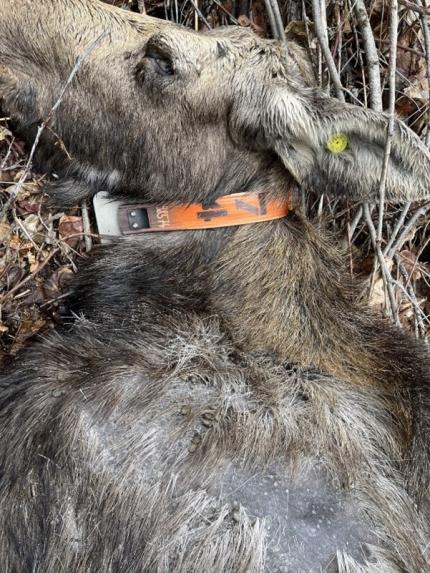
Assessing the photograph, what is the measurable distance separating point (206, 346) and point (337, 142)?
1.11 meters

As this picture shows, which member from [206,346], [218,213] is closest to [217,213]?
[218,213]

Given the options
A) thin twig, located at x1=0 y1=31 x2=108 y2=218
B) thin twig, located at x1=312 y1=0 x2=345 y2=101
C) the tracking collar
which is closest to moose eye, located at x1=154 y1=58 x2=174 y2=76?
thin twig, located at x1=0 y1=31 x2=108 y2=218

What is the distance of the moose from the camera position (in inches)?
124

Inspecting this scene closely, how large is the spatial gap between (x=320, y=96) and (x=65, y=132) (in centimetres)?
124

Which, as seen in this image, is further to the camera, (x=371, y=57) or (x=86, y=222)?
(x=371, y=57)

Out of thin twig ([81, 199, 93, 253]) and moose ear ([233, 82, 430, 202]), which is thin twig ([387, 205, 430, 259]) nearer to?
moose ear ([233, 82, 430, 202])

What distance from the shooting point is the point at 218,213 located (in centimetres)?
367

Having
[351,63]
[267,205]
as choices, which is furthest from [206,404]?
[351,63]

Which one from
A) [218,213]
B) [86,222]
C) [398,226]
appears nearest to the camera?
[218,213]

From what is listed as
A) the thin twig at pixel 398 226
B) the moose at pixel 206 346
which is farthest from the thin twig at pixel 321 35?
the thin twig at pixel 398 226

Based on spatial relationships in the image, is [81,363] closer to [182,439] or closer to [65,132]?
[182,439]

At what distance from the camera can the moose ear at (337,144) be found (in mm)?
3482

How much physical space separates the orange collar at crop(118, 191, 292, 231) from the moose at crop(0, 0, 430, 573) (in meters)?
0.01

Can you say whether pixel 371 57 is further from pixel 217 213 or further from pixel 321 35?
pixel 217 213
